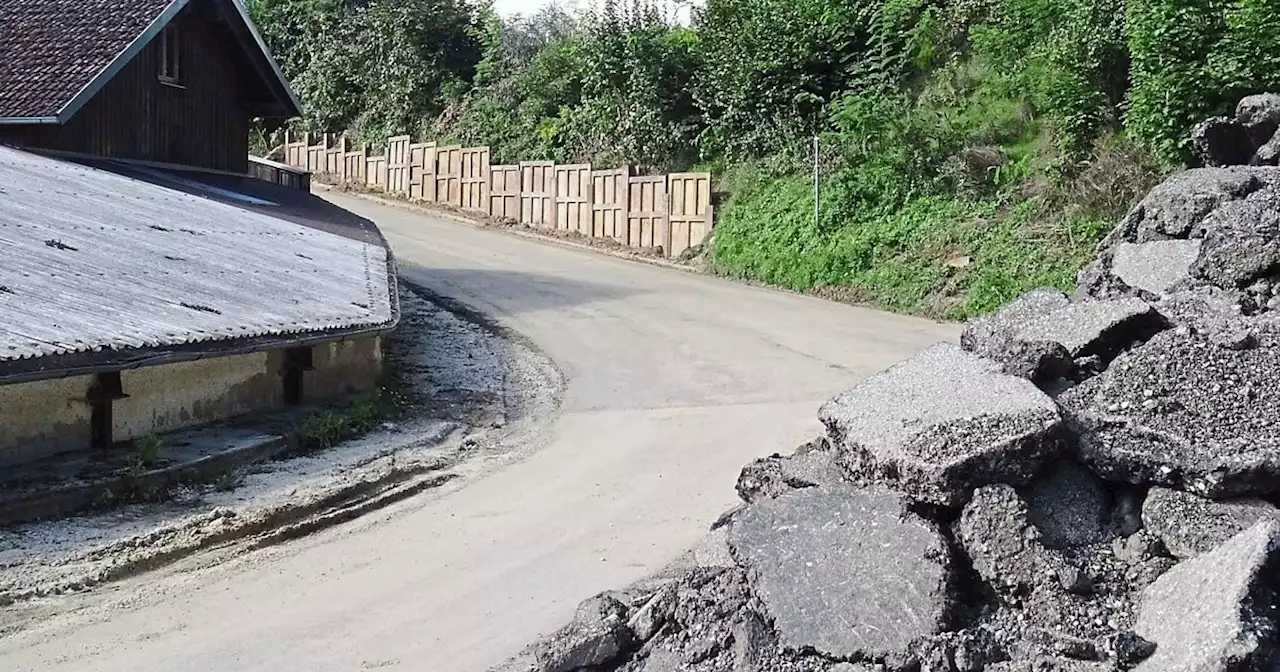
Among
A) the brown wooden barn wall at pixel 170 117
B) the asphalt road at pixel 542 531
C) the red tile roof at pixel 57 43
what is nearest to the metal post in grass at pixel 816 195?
the asphalt road at pixel 542 531

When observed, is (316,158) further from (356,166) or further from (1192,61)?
(1192,61)

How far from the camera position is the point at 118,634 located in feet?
22.2

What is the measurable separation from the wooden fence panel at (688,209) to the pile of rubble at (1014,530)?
18.3 meters

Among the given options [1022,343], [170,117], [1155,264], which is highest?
[170,117]

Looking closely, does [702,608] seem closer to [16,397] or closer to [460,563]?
[460,563]

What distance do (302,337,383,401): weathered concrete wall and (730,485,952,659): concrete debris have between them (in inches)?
303

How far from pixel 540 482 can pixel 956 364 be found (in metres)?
4.60

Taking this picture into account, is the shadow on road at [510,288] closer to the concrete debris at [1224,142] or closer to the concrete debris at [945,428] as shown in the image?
the concrete debris at [1224,142]

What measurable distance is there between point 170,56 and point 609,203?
34.0 feet

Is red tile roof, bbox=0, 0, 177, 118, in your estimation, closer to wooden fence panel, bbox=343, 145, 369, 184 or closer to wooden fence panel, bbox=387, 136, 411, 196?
wooden fence panel, bbox=387, 136, 411, 196

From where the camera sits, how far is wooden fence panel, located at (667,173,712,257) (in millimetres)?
25244

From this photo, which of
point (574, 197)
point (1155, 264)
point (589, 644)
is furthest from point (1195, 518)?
point (574, 197)

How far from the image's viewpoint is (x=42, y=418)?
9.03 m

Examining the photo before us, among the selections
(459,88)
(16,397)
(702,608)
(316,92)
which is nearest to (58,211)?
(16,397)
